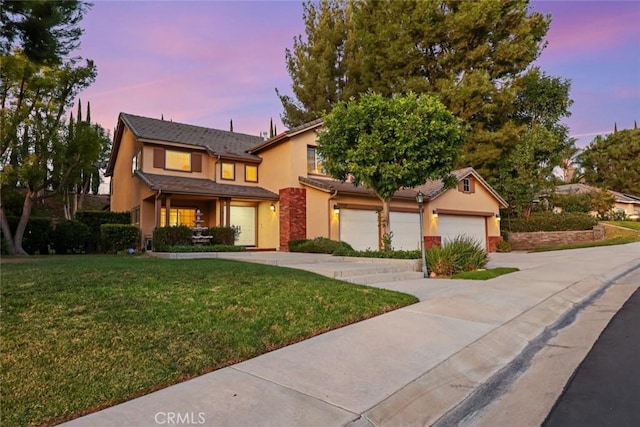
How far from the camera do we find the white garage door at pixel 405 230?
19.8 meters

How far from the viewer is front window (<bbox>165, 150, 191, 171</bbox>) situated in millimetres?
18172

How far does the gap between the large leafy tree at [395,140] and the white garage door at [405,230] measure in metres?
6.68

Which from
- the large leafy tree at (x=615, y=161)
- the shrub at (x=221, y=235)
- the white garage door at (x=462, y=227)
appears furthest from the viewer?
the large leafy tree at (x=615, y=161)

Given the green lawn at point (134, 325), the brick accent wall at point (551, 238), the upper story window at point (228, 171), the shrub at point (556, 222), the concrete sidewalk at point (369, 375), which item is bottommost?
the concrete sidewalk at point (369, 375)

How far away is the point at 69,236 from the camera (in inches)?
661

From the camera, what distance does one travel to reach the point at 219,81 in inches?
667

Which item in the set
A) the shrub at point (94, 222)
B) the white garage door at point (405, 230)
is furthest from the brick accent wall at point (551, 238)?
the shrub at point (94, 222)

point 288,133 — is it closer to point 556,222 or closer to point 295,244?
point 295,244

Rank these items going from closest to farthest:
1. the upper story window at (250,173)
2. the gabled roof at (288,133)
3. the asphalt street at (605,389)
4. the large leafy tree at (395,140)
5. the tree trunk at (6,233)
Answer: the asphalt street at (605,389) → the large leafy tree at (395,140) → the tree trunk at (6,233) → the gabled roof at (288,133) → the upper story window at (250,173)

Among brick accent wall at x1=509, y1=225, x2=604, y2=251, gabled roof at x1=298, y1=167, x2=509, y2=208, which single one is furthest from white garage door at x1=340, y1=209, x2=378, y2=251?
brick accent wall at x1=509, y1=225, x2=604, y2=251

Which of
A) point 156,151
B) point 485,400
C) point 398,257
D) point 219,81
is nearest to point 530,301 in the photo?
point 485,400

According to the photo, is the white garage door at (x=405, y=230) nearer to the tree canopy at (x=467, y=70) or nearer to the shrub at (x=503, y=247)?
the shrub at (x=503, y=247)

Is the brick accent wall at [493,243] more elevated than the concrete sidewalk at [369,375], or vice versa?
the brick accent wall at [493,243]

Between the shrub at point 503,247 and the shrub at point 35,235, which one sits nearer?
the shrub at point 35,235
